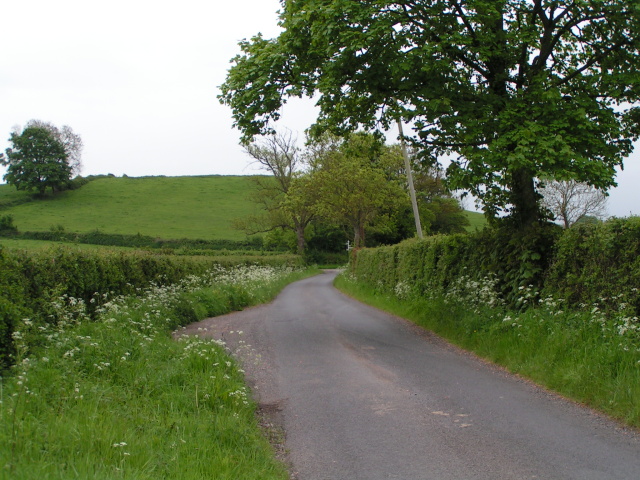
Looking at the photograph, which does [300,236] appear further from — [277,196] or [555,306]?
[555,306]

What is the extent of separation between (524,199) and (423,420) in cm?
776

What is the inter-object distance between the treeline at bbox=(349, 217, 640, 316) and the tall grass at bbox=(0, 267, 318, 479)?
5.92m

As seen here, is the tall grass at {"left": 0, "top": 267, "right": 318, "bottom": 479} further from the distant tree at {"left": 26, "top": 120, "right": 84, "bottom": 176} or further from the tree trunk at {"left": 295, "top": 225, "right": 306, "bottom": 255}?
the distant tree at {"left": 26, "top": 120, "right": 84, "bottom": 176}

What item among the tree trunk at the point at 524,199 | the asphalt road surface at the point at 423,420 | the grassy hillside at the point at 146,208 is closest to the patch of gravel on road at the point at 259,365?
the asphalt road surface at the point at 423,420

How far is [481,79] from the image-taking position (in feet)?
45.2

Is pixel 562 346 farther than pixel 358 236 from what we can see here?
No

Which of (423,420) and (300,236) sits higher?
(300,236)

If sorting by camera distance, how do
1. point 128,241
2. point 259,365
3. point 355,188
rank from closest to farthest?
point 259,365 → point 355,188 → point 128,241

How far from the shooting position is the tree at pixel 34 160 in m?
76.6

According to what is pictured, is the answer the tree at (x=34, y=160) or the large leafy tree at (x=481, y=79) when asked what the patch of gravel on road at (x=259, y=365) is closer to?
the large leafy tree at (x=481, y=79)

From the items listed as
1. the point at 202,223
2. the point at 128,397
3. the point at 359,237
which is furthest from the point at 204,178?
the point at 128,397

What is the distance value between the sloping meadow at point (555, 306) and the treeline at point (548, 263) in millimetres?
20

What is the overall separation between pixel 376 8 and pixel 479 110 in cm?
310

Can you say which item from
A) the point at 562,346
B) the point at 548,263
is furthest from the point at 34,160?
the point at 562,346
